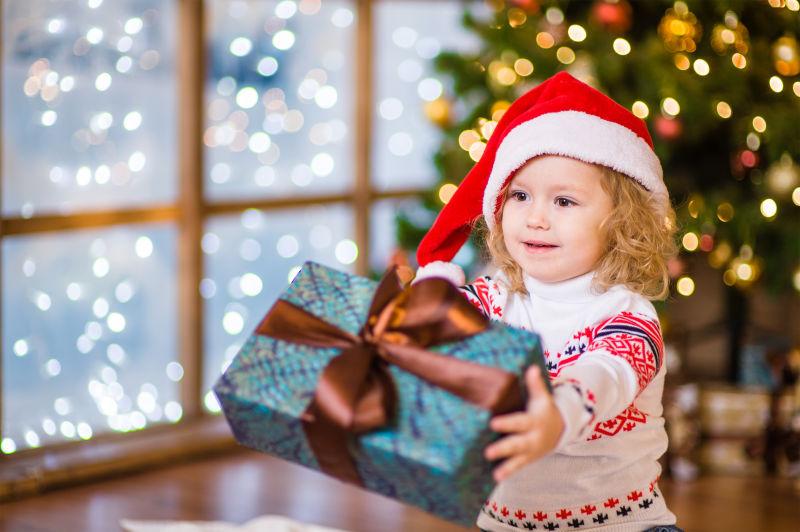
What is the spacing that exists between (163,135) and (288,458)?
2072mm

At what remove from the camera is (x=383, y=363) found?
1.27 m

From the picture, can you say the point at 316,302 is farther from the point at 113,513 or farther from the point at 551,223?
the point at 113,513

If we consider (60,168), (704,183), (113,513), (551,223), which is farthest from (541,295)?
(704,183)

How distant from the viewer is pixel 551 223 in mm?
1519

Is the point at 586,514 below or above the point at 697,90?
below

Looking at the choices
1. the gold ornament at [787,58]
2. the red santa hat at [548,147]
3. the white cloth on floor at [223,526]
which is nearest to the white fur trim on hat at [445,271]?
the red santa hat at [548,147]

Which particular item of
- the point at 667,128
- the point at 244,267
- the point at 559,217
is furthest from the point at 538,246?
the point at 244,267

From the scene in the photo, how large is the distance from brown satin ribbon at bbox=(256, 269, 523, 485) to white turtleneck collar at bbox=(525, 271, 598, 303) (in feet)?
1.04

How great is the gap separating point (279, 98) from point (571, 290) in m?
2.18

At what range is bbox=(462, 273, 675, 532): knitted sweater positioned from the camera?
1.51 meters

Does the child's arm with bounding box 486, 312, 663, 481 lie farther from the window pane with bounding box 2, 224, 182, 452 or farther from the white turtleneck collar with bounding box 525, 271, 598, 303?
the window pane with bounding box 2, 224, 182, 452

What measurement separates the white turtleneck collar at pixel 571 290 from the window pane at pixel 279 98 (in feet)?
6.55

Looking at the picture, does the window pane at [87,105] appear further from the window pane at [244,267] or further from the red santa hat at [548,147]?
the red santa hat at [548,147]

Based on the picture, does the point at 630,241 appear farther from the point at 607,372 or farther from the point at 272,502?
the point at 272,502
